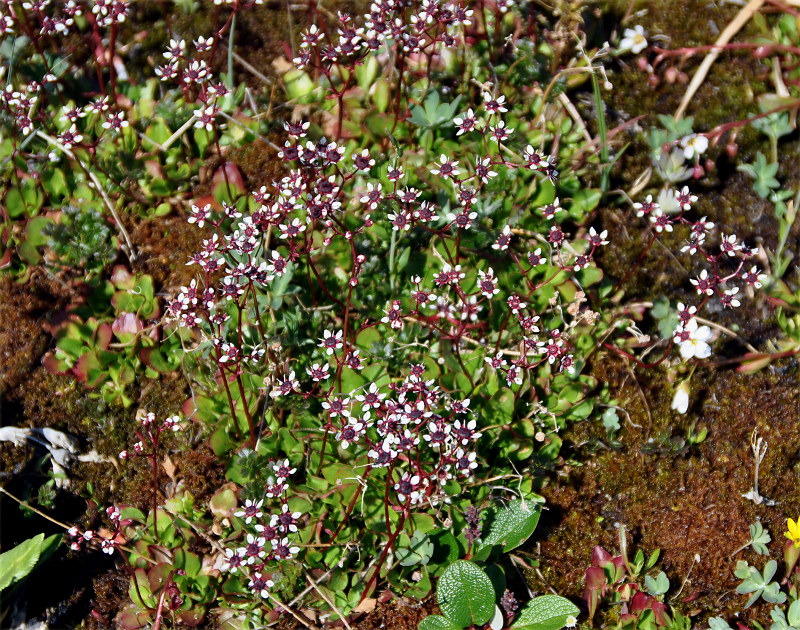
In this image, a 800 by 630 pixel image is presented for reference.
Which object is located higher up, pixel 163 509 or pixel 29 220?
pixel 29 220

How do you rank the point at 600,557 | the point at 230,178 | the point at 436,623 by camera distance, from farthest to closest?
the point at 230,178 < the point at 600,557 < the point at 436,623

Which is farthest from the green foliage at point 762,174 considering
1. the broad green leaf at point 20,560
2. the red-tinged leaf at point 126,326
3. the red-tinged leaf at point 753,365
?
the broad green leaf at point 20,560

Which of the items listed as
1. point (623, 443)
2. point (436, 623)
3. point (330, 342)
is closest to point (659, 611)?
point (623, 443)

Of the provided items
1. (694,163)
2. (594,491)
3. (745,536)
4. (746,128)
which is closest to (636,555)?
(594,491)

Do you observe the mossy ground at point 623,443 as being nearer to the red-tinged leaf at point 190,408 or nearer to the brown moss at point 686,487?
the brown moss at point 686,487

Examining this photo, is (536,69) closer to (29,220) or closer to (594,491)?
(594,491)

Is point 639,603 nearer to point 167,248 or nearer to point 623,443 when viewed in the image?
point 623,443
